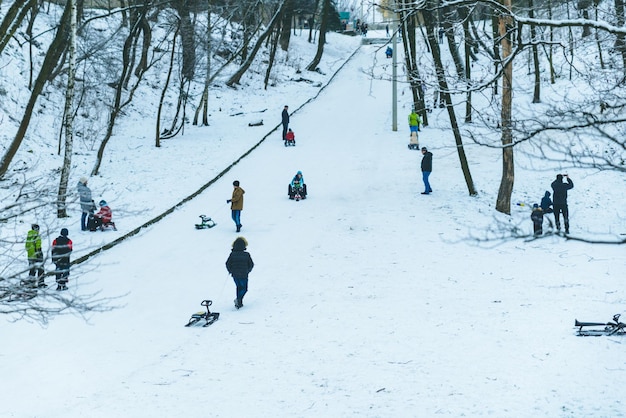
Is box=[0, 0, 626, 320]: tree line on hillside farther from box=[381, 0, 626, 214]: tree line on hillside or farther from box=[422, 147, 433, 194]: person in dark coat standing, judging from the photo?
box=[422, 147, 433, 194]: person in dark coat standing

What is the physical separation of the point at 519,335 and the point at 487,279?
3300mm

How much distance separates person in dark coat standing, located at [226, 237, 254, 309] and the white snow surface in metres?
0.39

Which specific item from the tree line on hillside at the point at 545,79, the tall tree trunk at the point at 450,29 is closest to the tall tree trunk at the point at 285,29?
the tree line on hillside at the point at 545,79

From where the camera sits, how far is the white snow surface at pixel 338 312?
9.70m

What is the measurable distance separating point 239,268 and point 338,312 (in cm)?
226

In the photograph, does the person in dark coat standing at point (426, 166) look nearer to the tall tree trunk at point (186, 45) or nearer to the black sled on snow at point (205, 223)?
the black sled on snow at point (205, 223)

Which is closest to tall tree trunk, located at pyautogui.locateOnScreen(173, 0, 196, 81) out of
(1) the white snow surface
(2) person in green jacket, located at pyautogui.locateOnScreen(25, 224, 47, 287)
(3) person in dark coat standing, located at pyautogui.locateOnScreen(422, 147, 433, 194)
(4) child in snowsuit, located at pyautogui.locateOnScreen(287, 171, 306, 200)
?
(1) the white snow surface

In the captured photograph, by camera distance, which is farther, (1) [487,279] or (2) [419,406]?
(1) [487,279]

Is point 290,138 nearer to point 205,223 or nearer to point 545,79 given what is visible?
point 205,223

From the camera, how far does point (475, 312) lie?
1291 centimetres

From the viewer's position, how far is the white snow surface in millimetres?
9695

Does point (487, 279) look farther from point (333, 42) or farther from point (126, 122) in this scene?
point (333, 42)

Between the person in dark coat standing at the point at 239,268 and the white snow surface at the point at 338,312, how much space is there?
39cm

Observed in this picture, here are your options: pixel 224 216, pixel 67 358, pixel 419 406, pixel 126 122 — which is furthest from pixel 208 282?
pixel 126 122
